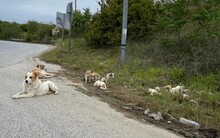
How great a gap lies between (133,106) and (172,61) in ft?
17.8

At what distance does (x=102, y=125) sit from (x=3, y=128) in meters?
1.73

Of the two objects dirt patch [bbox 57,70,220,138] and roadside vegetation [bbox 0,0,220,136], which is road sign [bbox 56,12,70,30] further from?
dirt patch [bbox 57,70,220,138]

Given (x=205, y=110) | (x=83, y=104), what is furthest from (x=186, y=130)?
(x=83, y=104)

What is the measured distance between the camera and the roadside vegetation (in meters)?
8.96

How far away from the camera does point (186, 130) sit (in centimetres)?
713

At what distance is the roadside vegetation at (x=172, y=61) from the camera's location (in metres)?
8.96

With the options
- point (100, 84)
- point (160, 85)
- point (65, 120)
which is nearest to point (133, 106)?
point (65, 120)

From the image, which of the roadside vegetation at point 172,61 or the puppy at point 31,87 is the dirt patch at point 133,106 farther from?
the puppy at point 31,87

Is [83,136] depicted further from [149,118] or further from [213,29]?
[213,29]

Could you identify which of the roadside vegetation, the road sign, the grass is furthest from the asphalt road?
the road sign

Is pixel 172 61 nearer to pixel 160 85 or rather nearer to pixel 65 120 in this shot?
pixel 160 85

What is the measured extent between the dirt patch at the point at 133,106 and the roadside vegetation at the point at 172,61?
4cm

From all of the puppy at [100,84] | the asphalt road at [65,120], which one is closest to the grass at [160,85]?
the puppy at [100,84]

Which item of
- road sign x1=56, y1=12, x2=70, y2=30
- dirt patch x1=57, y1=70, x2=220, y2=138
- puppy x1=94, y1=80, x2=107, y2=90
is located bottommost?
dirt patch x1=57, y1=70, x2=220, y2=138
